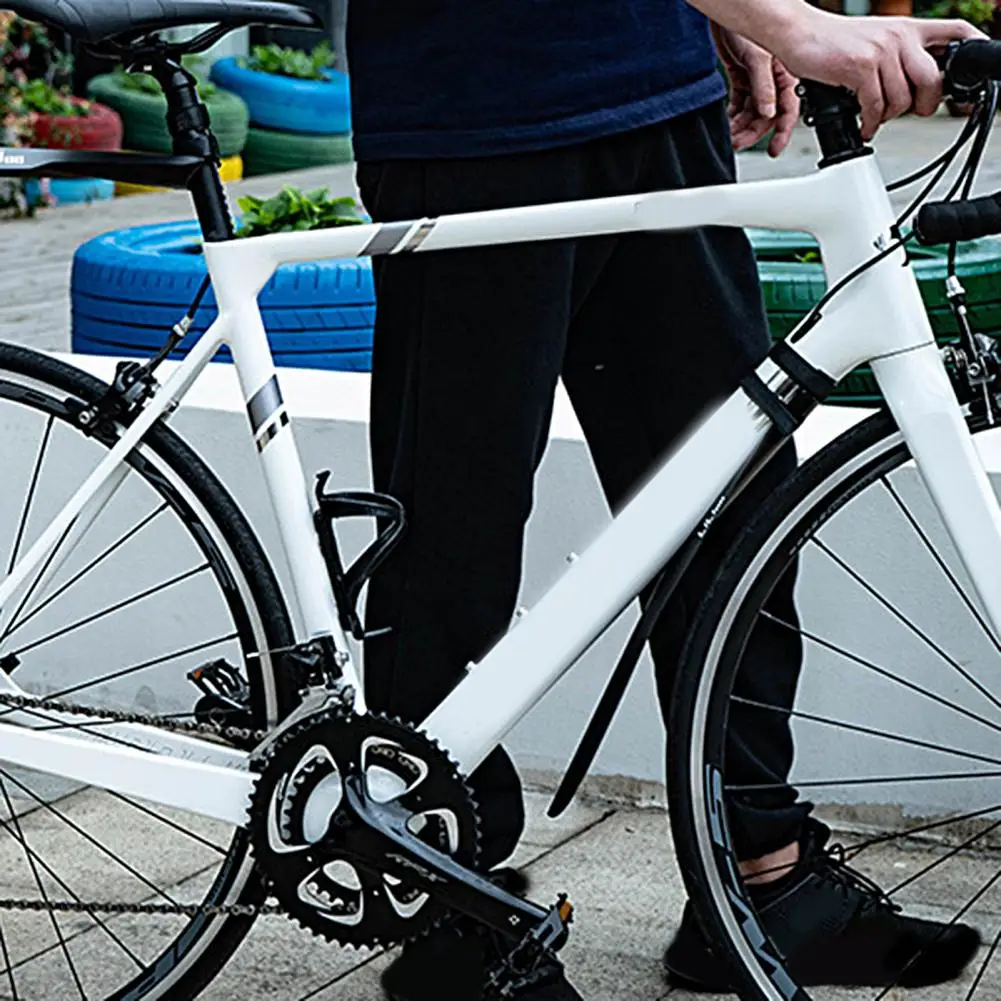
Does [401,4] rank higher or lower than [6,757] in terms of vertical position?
higher

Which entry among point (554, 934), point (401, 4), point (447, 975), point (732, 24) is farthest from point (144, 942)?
point (732, 24)

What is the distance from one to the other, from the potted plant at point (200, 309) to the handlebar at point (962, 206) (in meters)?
1.74

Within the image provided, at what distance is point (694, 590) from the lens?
2.69 meters

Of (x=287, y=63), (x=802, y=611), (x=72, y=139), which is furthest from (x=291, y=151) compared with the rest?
(x=802, y=611)

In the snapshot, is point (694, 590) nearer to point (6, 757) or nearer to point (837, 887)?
point (837, 887)

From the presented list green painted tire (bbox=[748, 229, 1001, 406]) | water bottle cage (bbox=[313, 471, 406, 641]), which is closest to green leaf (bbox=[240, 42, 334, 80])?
green painted tire (bbox=[748, 229, 1001, 406])

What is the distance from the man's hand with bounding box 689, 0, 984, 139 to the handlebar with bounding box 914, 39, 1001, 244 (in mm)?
22

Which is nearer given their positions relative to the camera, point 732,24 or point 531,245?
point 732,24

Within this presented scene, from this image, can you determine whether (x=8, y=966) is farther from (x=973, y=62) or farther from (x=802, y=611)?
(x=973, y=62)

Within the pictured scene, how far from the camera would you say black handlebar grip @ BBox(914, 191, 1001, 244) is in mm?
2156

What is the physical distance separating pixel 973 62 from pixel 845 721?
1480 mm


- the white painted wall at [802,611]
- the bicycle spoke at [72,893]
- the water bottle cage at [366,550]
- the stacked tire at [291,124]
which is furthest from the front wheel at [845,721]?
the stacked tire at [291,124]

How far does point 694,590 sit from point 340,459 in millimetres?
1040

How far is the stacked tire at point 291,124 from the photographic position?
12188mm
